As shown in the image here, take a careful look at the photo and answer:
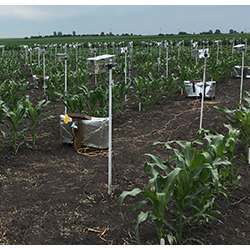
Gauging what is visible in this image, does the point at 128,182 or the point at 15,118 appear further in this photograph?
the point at 15,118

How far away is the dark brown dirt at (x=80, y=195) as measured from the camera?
12.9ft

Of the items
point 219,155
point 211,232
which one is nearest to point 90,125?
point 219,155

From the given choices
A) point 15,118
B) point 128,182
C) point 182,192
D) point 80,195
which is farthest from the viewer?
point 15,118

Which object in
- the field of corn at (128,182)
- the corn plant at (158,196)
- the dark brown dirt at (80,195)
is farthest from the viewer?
the dark brown dirt at (80,195)

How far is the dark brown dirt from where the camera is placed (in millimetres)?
3920

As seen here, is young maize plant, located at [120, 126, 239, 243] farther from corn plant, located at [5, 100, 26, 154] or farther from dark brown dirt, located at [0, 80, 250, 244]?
corn plant, located at [5, 100, 26, 154]

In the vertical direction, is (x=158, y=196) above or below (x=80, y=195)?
above

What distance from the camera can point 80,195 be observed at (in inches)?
192

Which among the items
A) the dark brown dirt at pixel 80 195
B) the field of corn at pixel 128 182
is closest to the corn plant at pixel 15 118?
the field of corn at pixel 128 182

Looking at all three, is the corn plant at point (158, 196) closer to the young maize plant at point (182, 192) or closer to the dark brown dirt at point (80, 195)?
the young maize plant at point (182, 192)

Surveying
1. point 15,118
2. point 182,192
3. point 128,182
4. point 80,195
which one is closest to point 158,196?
point 182,192

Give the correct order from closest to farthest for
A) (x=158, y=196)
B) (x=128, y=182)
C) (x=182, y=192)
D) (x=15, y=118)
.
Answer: (x=158, y=196)
(x=182, y=192)
(x=128, y=182)
(x=15, y=118)

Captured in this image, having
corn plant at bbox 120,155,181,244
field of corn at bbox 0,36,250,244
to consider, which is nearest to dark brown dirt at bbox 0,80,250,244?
field of corn at bbox 0,36,250,244

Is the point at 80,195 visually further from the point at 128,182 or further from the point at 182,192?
the point at 182,192
